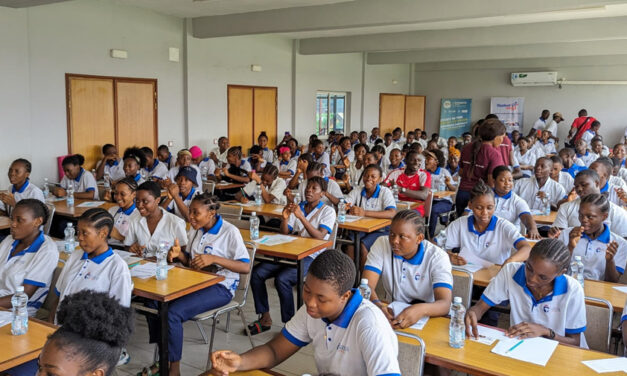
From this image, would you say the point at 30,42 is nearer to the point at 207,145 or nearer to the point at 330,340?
the point at 207,145

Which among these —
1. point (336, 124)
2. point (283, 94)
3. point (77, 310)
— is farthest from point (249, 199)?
point (336, 124)

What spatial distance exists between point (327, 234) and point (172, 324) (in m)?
1.85

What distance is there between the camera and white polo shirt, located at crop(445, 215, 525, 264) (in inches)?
156

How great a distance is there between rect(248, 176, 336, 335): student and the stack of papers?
103 cm

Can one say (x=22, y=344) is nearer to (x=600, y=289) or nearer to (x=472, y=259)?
(x=472, y=259)

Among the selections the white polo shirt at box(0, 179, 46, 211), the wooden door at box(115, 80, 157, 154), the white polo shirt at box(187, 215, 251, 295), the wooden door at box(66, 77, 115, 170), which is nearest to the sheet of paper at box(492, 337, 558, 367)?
the white polo shirt at box(187, 215, 251, 295)

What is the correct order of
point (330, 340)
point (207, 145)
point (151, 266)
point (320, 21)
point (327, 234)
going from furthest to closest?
point (207, 145), point (320, 21), point (327, 234), point (151, 266), point (330, 340)

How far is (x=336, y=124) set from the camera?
1553 centimetres

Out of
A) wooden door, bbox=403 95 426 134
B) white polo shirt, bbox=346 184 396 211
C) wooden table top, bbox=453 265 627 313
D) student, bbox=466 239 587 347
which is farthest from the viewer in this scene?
wooden door, bbox=403 95 426 134

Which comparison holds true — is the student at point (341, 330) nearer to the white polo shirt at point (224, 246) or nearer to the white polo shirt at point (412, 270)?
the white polo shirt at point (412, 270)

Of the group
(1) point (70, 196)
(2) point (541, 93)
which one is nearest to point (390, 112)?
(2) point (541, 93)

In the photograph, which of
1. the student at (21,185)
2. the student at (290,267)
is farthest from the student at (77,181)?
the student at (290,267)

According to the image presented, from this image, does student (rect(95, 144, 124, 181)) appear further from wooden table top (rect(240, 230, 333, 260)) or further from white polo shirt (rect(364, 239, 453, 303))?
white polo shirt (rect(364, 239, 453, 303))

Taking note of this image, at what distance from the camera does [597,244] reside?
3830mm
